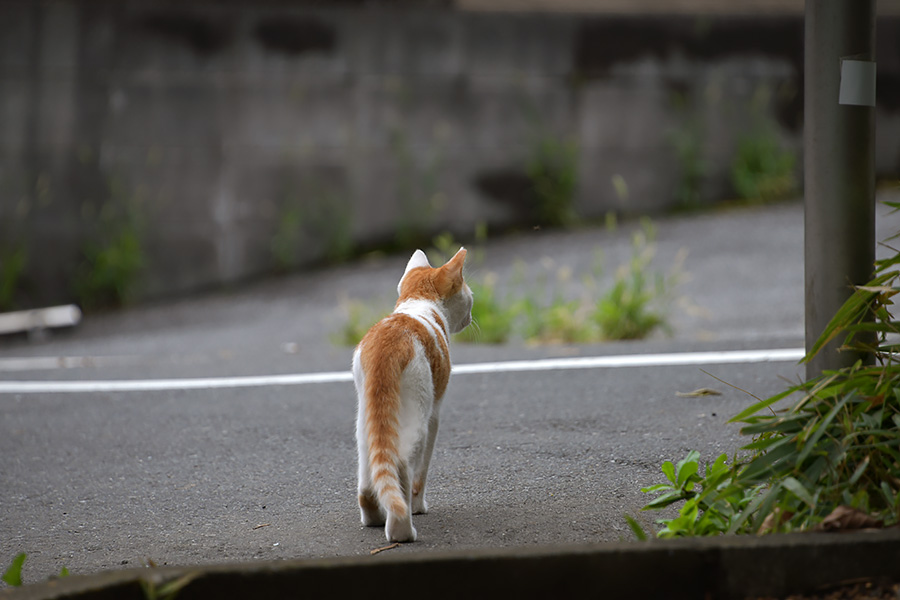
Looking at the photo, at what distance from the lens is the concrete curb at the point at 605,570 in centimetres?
218

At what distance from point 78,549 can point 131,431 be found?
6.23 ft

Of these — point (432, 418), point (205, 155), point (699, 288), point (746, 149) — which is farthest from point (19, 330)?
point (746, 149)

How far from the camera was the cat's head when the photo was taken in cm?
363

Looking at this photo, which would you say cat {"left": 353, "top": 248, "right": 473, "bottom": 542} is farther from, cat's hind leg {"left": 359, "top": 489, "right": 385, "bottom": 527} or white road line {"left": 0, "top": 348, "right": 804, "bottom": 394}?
white road line {"left": 0, "top": 348, "right": 804, "bottom": 394}

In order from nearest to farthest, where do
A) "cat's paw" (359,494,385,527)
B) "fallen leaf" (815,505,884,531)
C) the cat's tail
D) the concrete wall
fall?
"fallen leaf" (815,505,884,531)
the cat's tail
"cat's paw" (359,494,385,527)
the concrete wall

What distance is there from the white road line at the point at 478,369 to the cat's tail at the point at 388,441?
3037 mm

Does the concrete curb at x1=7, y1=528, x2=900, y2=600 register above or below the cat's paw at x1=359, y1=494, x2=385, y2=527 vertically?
above

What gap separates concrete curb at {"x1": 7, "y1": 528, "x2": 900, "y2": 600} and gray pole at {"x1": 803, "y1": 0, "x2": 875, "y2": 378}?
1.07m

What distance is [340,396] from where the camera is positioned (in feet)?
18.5

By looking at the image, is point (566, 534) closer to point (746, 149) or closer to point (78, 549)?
point (78, 549)

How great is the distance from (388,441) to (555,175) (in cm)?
894

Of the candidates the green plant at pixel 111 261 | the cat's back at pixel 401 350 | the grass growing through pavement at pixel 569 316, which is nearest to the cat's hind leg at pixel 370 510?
the cat's back at pixel 401 350

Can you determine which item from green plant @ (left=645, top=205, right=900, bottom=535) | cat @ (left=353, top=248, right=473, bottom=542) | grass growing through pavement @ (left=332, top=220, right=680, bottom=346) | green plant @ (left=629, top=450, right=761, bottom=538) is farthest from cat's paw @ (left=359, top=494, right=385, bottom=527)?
grass growing through pavement @ (left=332, top=220, right=680, bottom=346)

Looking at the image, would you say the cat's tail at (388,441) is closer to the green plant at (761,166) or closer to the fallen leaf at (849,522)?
the fallen leaf at (849,522)
